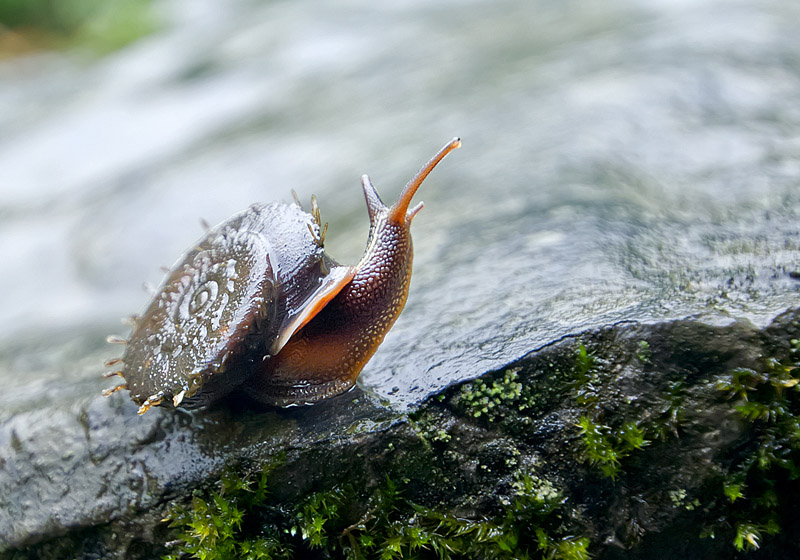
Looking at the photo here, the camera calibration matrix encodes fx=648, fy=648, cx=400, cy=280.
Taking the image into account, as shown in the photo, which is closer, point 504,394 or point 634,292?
point 504,394

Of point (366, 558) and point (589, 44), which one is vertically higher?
point (589, 44)

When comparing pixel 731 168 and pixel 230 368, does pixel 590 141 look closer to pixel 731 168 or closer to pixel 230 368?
pixel 731 168

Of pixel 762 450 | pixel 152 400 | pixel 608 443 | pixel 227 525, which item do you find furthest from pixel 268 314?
pixel 762 450

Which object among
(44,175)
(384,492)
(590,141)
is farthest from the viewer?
(44,175)

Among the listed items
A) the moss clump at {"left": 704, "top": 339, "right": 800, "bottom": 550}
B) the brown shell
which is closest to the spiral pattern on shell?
the brown shell

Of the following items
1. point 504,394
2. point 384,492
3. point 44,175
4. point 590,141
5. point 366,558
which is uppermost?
point 44,175

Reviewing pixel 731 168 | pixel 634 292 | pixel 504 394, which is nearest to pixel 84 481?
pixel 504 394

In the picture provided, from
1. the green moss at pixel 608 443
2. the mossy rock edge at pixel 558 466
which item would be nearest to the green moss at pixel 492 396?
the mossy rock edge at pixel 558 466

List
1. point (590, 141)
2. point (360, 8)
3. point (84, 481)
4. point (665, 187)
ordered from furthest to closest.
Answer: point (360, 8) → point (590, 141) → point (665, 187) → point (84, 481)
